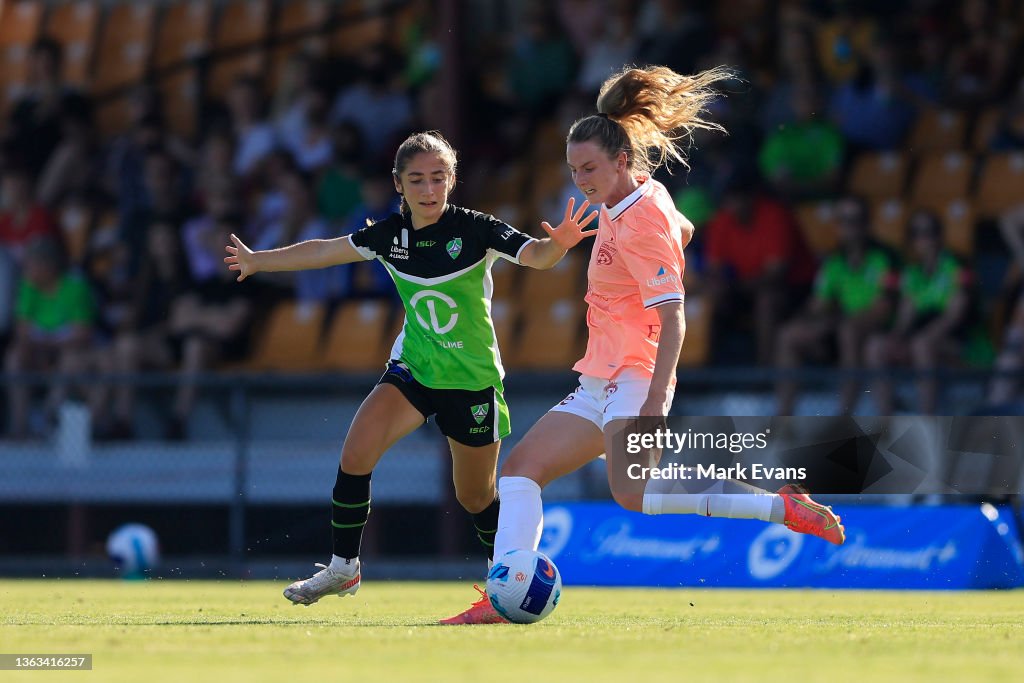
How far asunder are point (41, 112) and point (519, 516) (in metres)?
11.1

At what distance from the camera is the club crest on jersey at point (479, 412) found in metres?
7.29

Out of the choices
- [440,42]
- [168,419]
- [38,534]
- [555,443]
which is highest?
[440,42]

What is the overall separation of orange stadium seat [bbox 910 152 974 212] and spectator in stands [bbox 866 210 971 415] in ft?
3.70

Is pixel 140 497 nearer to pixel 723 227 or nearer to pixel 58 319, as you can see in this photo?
pixel 58 319

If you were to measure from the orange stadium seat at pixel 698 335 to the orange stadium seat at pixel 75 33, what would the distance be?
7673 millimetres

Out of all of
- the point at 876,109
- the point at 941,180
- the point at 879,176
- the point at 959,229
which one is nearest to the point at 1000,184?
the point at 941,180

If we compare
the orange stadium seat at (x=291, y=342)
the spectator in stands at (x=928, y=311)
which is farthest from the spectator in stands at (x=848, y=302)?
the orange stadium seat at (x=291, y=342)

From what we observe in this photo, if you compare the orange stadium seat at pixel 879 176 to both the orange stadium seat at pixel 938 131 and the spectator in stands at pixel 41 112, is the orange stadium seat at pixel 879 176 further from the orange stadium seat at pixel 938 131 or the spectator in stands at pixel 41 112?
the spectator in stands at pixel 41 112

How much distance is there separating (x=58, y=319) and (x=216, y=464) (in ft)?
7.89

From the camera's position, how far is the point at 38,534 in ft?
44.7

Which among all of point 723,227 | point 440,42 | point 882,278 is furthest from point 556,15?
point 882,278

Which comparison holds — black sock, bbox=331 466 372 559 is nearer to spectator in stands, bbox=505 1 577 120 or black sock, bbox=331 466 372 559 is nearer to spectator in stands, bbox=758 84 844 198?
spectator in stands, bbox=758 84 844 198

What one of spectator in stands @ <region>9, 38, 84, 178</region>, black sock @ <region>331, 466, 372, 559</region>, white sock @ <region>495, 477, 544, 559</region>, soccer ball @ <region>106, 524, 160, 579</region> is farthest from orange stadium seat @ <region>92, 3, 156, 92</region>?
white sock @ <region>495, 477, 544, 559</region>

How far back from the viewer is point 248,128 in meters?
15.5
